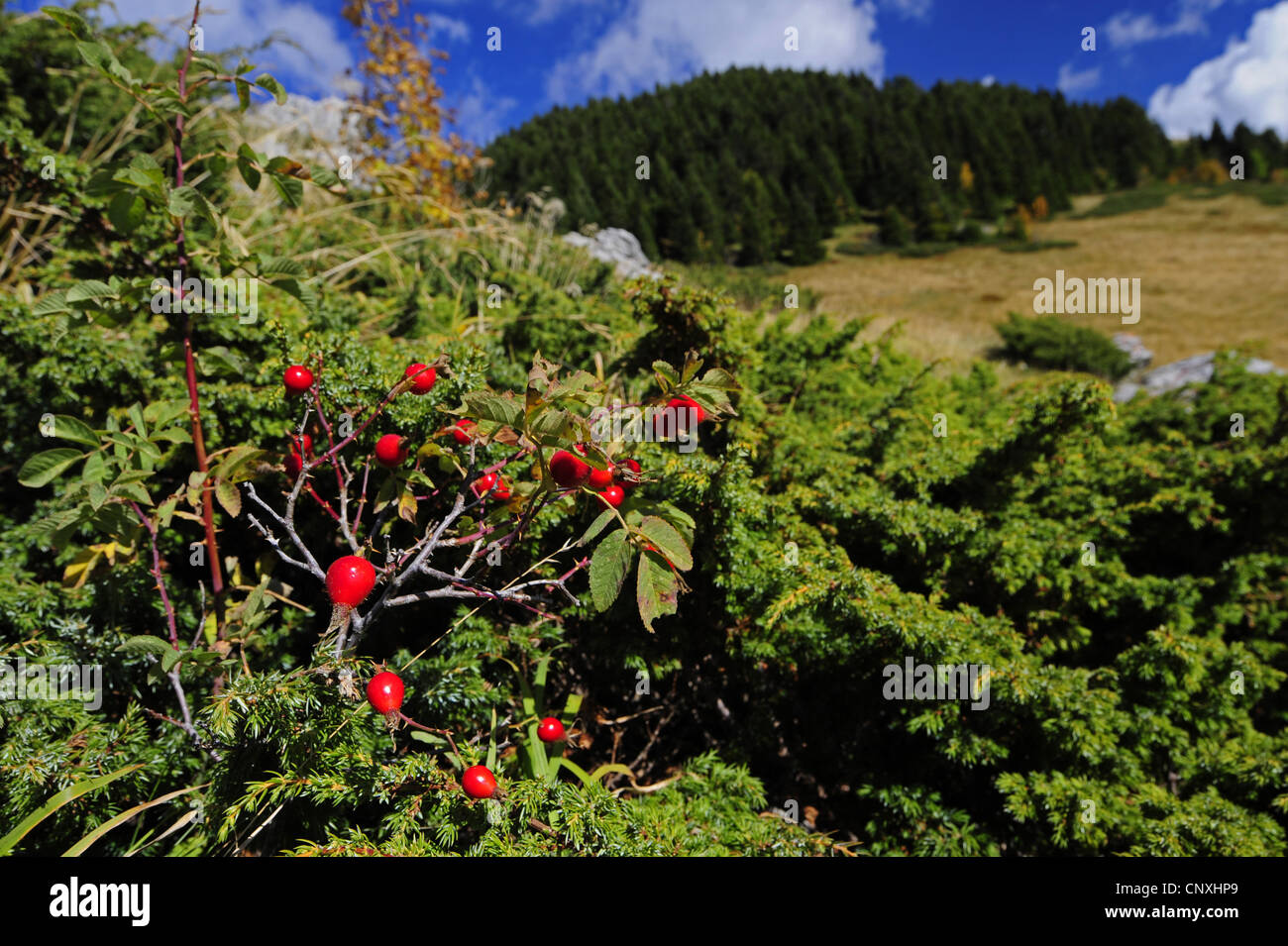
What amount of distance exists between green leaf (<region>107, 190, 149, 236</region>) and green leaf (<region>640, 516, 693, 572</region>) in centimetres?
127

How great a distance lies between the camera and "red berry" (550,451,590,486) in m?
1.04

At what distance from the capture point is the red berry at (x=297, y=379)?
1322 mm

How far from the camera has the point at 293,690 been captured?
1.00 metres

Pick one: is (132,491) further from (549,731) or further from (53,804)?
(549,731)

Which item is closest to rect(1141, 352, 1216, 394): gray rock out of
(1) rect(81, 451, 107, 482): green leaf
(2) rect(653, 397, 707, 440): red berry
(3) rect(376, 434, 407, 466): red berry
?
(2) rect(653, 397, 707, 440): red berry

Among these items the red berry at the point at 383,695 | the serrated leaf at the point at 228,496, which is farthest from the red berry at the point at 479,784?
the serrated leaf at the point at 228,496

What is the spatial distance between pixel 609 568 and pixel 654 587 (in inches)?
4.0

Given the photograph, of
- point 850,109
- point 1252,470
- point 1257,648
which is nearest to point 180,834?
point 1257,648

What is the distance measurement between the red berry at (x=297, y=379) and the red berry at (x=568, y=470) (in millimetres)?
660

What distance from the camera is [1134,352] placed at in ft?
44.5

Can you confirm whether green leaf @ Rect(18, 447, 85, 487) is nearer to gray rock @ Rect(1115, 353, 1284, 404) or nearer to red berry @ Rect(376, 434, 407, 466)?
red berry @ Rect(376, 434, 407, 466)

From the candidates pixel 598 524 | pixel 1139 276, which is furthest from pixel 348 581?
pixel 1139 276
